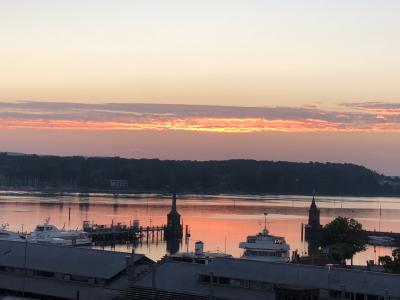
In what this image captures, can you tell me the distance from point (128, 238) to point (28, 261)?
56.4m

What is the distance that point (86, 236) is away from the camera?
255 ft

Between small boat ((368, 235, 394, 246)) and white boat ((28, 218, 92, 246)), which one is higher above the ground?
white boat ((28, 218, 92, 246))

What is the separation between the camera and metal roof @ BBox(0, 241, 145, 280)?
33969mm

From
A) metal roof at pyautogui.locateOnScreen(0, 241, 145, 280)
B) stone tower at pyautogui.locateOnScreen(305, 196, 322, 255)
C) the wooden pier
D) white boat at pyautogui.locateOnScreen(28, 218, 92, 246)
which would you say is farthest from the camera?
stone tower at pyautogui.locateOnScreen(305, 196, 322, 255)

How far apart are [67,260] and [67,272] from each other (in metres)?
1.25

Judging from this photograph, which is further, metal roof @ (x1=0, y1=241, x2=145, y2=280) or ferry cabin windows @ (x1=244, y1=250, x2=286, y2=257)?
ferry cabin windows @ (x1=244, y1=250, x2=286, y2=257)

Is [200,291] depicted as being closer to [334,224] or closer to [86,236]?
[334,224]

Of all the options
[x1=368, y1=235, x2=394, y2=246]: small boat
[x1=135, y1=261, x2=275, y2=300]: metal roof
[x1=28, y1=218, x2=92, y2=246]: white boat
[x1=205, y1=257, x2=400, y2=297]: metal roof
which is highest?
[x1=205, y1=257, x2=400, y2=297]: metal roof

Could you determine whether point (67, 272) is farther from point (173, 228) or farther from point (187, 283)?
point (173, 228)

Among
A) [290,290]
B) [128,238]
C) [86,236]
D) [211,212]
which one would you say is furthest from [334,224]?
[211,212]

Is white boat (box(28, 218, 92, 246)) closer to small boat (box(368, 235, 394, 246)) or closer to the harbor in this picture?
the harbor

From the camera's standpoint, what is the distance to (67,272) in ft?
112

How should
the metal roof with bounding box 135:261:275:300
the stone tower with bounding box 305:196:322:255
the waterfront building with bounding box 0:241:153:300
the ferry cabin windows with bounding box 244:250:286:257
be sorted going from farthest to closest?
the stone tower with bounding box 305:196:322:255, the ferry cabin windows with bounding box 244:250:286:257, the waterfront building with bounding box 0:241:153:300, the metal roof with bounding box 135:261:275:300

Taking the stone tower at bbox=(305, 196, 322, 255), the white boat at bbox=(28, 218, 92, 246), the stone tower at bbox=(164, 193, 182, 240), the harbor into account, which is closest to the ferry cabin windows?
the white boat at bbox=(28, 218, 92, 246)
